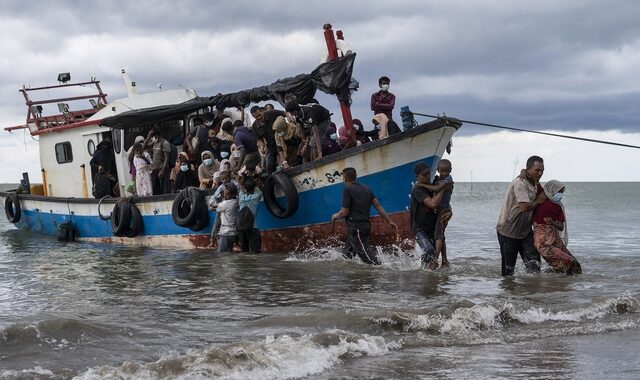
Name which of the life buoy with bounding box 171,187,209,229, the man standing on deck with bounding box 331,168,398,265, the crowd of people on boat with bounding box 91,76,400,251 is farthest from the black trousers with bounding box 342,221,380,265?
the life buoy with bounding box 171,187,209,229

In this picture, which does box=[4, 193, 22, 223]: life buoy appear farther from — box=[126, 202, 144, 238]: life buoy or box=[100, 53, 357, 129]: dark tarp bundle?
box=[126, 202, 144, 238]: life buoy

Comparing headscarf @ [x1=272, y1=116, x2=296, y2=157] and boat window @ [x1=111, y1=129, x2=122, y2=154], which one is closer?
headscarf @ [x1=272, y1=116, x2=296, y2=157]

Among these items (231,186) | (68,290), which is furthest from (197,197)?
(68,290)

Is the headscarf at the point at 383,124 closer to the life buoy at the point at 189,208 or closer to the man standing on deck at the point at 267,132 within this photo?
the man standing on deck at the point at 267,132

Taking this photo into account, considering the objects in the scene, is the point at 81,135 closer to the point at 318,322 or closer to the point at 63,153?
the point at 63,153

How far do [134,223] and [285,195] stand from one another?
14.5 feet

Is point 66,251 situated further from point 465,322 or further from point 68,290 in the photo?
point 465,322

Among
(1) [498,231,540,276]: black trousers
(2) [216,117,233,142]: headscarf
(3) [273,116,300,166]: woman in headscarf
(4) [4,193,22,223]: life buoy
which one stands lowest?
(1) [498,231,540,276]: black trousers

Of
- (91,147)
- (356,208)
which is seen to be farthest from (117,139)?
(356,208)

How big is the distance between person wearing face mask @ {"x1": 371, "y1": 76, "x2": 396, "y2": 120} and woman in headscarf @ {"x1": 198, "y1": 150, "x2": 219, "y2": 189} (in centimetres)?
330

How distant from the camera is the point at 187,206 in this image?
1566cm

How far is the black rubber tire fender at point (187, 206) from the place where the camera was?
15.1 meters

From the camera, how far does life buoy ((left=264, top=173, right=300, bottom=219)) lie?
13805mm

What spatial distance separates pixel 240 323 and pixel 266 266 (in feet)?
15.2
